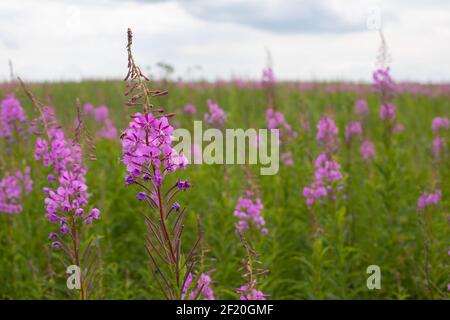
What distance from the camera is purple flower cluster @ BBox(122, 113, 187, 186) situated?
102 inches

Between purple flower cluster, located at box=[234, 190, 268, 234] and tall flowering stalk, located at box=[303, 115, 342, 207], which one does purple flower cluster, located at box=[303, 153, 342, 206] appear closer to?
tall flowering stalk, located at box=[303, 115, 342, 207]

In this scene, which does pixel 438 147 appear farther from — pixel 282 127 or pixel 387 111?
pixel 282 127

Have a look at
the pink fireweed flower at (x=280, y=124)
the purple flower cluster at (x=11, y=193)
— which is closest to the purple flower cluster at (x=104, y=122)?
the purple flower cluster at (x=11, y=193)

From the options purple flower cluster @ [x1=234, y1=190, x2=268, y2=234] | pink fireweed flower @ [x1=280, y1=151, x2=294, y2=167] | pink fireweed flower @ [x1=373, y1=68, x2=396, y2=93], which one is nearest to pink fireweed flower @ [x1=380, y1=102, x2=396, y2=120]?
pink fireweed flower @ [x1=373, y1=68, x2=396, y2=93]

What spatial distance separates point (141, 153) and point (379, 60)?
17.0 ft

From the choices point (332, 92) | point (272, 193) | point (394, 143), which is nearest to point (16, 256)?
point (272, 193)

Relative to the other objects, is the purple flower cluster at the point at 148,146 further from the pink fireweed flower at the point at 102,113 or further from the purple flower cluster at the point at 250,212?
the pink fireweed flower at the point at 102,113

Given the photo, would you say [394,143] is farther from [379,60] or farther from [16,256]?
[16,256]

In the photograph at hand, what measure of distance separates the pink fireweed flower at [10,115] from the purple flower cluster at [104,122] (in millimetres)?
2800

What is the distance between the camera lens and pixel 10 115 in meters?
6.52

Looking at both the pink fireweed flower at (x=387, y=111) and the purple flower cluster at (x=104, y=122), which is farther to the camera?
the purple flower cluster at (x=104, y=122)

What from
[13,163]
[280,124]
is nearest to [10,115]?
[13,163]

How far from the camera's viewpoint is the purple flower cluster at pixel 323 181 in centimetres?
559
